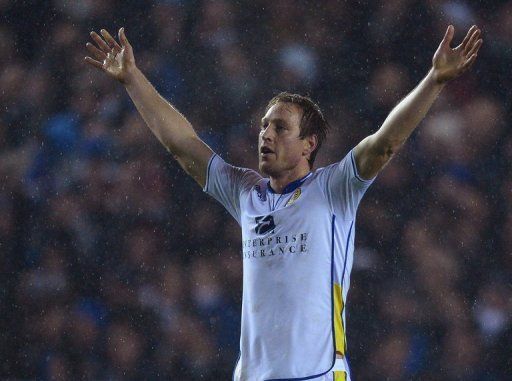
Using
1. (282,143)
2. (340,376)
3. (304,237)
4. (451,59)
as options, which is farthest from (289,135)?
(340,376)

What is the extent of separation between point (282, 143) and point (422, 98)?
14.5 inches

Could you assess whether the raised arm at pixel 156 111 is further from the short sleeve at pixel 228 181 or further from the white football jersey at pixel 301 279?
the white football jersey at pixel 301 279

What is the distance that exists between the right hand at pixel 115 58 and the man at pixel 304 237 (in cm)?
38

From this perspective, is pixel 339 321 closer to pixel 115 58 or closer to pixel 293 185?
pixel 293 185

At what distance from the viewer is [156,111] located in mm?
1954

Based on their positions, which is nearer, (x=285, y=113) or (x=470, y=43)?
(x=470, y=43)

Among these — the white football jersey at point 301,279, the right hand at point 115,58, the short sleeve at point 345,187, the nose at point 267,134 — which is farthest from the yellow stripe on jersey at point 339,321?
the right hand at point 115,58

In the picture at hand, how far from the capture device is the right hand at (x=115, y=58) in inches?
77.2

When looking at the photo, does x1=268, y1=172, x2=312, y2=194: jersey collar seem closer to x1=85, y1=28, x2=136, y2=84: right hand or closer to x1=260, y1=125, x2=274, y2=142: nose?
x1=260, y1=125, x2=274, y2=142: nose

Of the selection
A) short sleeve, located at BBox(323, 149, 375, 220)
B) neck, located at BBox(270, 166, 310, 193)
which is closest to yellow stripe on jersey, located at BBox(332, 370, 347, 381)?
short sleeve, located at BBox(323, 149, 375, 220)

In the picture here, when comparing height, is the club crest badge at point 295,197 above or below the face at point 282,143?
below

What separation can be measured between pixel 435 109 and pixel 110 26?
56.2 inches

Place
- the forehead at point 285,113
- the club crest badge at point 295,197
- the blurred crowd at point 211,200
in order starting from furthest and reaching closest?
the blurred crowd at point 211,200
the forehead at point 285,113
the club crest badge at point 295,197

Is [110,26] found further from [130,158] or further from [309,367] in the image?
[309,367]
